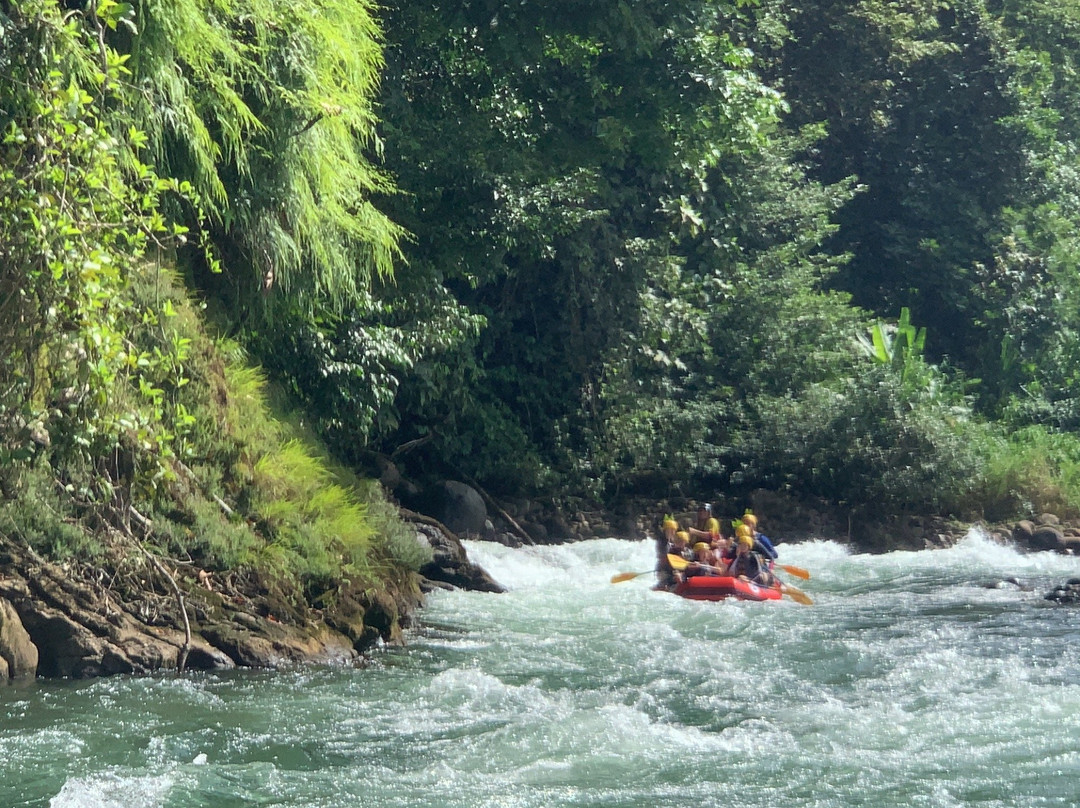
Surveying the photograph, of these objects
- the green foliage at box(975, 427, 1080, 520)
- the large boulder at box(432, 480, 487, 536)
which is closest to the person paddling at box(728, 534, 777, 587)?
the large boulder at box(432, 480, 487, 536)

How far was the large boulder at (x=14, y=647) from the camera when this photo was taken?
794 centimetres

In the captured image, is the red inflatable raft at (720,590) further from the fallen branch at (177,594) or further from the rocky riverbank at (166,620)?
the fallen branch at (177,594)

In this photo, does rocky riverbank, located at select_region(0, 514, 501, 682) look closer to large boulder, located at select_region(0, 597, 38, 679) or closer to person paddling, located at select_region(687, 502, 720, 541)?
large boulder, located at select_region(0, 597, 38, 679)

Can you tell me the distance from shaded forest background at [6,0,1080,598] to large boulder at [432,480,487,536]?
687 millimetres

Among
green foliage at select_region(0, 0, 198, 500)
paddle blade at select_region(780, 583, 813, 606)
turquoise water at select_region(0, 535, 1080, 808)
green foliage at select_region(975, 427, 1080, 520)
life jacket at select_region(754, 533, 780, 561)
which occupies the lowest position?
paddle blade at select_region(780, 583, 813, 606)

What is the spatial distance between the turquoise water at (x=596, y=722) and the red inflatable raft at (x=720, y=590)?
1309mm

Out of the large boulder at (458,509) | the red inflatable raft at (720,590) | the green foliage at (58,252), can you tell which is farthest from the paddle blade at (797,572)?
the green foliage at (58,252)

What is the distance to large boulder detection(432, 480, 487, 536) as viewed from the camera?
16094 millimetres

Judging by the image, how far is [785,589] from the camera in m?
13.3

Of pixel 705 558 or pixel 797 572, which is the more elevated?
pixel 705 558

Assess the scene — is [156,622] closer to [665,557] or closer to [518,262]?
[665,557]

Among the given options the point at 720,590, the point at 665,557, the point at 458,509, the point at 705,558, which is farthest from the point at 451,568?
the point at 458,509

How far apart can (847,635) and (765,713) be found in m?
3.14

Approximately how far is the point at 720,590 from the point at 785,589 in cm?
90
